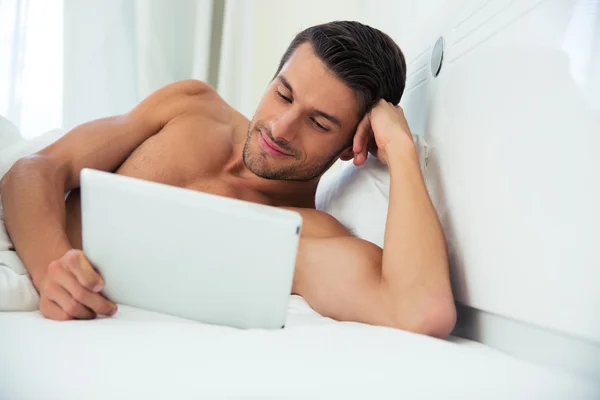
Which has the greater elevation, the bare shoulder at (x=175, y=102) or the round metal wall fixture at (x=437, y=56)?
the round metal wall fixture at (x=437, y=56)

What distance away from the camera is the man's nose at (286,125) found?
1.05 meters

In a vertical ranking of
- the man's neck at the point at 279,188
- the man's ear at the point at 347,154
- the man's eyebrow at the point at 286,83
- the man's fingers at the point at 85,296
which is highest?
the man's eyebrow at the point at 286,83

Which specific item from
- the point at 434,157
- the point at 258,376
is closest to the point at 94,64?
the point at 434,157

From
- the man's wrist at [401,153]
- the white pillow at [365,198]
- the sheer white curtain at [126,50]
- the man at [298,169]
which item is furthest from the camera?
the sheer white curtain at [126,50]

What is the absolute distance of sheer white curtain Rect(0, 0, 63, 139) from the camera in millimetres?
1853

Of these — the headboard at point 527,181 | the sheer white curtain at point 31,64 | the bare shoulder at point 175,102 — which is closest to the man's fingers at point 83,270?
the headboard at point 527,181

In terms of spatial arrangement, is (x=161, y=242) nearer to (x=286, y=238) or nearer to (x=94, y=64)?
(x=286, y=238)

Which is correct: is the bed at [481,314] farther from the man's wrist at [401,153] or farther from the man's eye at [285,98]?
the man's eye at [285,98]

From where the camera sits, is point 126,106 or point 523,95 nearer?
point 523,95

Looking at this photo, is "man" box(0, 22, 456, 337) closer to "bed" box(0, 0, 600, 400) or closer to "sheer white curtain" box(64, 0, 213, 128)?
"bed" box(0, 0, 600, 400)

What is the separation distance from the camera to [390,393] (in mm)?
431

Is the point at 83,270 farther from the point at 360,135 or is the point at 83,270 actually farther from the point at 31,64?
the point at 31,64

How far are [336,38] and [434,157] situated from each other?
0.35 m

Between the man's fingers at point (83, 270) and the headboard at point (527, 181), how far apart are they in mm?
479
